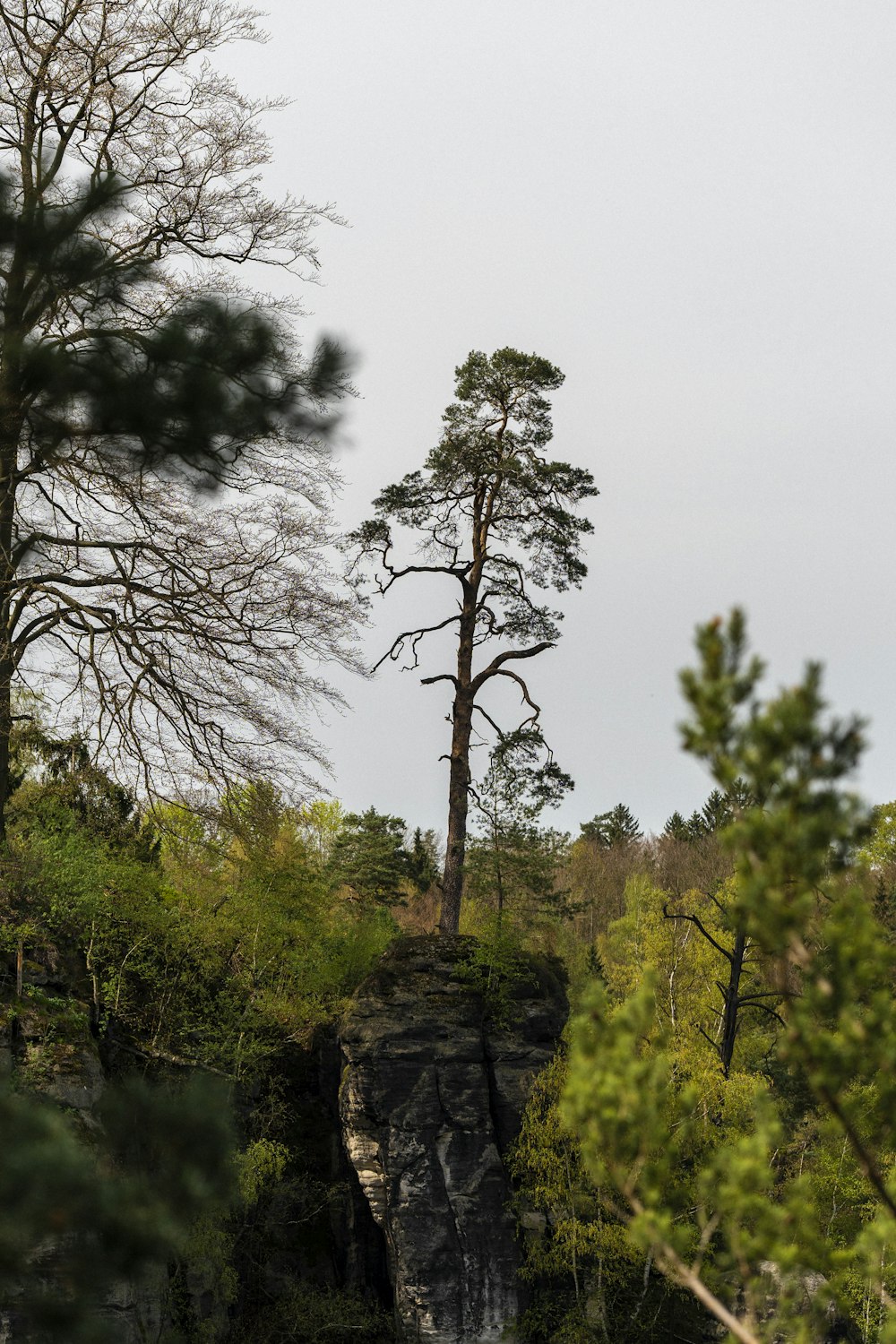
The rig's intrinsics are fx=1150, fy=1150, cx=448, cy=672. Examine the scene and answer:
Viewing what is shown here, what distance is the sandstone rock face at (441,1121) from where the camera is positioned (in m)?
18.1

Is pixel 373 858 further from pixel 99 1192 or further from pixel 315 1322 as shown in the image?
pixel 99 1192

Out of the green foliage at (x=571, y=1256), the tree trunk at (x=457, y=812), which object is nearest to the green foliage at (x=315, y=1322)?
the green foliage at (x=571, y=1256)

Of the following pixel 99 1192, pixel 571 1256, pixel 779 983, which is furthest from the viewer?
pixel 571 1256

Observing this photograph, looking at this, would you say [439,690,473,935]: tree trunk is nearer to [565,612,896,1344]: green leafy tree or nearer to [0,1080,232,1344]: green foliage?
[0,1080,232,1344]: green foliage

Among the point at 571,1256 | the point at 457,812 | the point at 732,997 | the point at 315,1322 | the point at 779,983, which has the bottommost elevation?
the point at 315,1322

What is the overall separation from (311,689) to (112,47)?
7.51 meters

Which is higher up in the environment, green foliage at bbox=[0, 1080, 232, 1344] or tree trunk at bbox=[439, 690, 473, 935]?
tree trunk at bbox=[439, 690, 473, 935]

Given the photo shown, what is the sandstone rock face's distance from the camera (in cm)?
1811

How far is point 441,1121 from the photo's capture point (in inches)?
745

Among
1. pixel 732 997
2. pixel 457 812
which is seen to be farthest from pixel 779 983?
pixel 457 812

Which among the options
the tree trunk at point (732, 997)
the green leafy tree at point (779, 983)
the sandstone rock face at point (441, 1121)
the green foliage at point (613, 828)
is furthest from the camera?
the green foliage at point (613, 828)

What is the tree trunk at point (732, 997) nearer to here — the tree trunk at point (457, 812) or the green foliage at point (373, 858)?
the tree trunk at point (457, 812)

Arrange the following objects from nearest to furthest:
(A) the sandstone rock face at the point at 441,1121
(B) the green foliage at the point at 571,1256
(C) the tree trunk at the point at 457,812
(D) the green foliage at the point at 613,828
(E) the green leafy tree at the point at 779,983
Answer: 1. (E) the green leafy tree at the point at 779,983
2. (B) the green foliage at the point at 571,1256
3. (A) the sandstone rock face at the point at 441,1121
4. (C) the tree trunk at the point at 457,812
5. (D) the green foliage at the point at 613,828

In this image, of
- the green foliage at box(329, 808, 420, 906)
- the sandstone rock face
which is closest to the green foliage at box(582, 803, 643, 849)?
the green foliage at box(329, 808, 420, 906)
